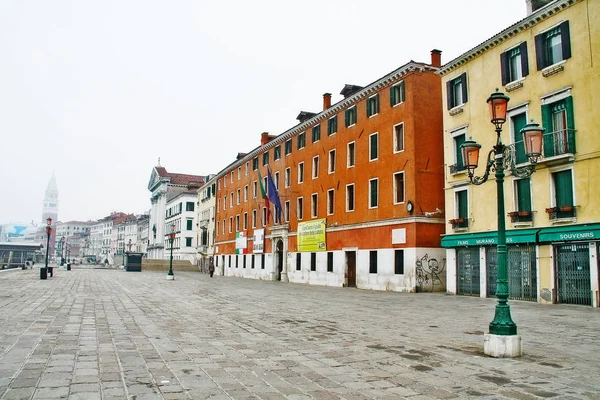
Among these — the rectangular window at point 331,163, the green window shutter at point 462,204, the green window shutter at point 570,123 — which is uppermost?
the rectangular window at point 331,163

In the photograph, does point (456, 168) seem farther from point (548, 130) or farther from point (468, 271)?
point (548, 130)

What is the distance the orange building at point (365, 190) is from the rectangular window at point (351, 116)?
0.07 m

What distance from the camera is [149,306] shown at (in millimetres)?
16219

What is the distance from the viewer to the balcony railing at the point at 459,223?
23.1m

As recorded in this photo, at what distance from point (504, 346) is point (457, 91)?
1881 centimetres

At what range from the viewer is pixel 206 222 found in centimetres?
6538

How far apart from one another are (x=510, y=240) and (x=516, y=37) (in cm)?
881

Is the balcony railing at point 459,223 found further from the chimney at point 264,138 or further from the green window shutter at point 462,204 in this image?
the chimney at point 264,138

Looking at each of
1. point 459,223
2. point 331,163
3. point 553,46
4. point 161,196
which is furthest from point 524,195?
point 161,196

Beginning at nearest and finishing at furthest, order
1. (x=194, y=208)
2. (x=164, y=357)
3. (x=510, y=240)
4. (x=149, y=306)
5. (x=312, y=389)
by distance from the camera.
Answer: (x=312, y=389) → (x=164, y=357) → (x=149, y=306) → (x=510, y=240) → (x=194, y=208)

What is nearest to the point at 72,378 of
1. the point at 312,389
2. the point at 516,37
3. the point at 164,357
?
the point at 164,357

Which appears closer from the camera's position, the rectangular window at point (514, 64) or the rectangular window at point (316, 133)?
the rectangular window at point (514, 64)

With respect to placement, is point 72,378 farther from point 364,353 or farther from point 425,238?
point 425,238

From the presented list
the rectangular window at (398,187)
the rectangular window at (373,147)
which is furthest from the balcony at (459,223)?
the rectangular window at (373,147)
